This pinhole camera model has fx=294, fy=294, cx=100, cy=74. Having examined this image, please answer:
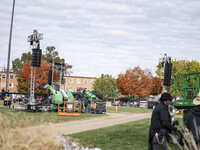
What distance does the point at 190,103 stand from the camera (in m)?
10.3

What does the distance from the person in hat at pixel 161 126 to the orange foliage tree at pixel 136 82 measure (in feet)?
193

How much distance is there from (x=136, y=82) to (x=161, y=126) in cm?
5962

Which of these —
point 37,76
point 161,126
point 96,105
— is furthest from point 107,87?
point 161,126

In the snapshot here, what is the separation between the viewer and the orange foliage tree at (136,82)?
6462 cm

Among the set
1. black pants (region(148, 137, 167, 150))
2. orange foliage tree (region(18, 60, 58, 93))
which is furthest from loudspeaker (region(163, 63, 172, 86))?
orange foliage tree (region(18, 60, 58, 93))

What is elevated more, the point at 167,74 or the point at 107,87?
the point at 107,87

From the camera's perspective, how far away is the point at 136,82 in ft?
214

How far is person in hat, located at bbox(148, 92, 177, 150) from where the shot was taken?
5910 millimetres

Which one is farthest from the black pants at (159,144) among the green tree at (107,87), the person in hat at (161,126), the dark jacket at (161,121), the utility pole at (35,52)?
the green tree at (107,87)

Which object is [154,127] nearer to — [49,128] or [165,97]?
[165,97]

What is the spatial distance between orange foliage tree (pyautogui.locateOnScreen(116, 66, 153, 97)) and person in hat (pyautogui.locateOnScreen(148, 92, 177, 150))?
193 feet

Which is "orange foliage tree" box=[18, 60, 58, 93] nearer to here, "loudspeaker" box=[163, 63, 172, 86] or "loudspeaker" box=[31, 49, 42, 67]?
"loudspeaker" box=[31, 49, 42, 67]

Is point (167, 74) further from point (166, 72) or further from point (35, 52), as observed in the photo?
point (35, 52)

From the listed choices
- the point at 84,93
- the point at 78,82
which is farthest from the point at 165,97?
the point at 78,82
